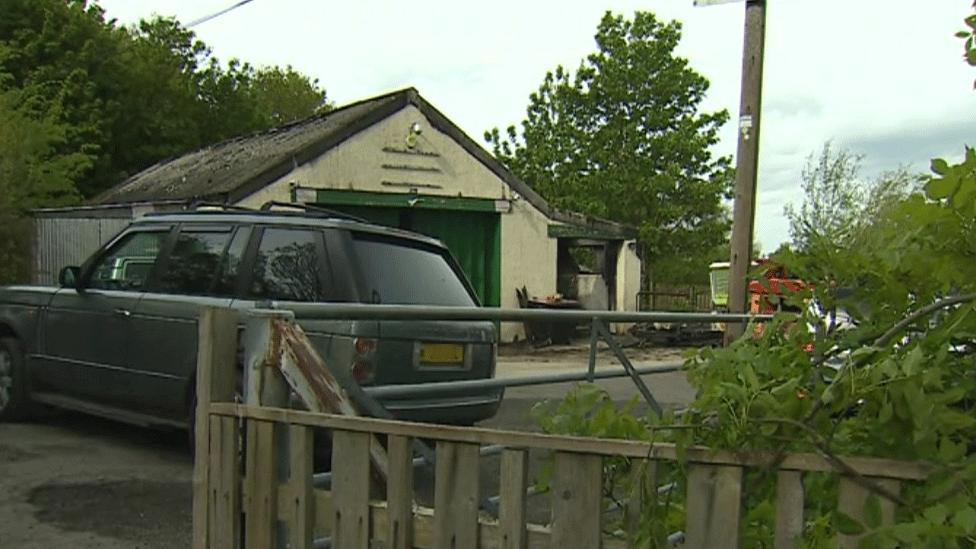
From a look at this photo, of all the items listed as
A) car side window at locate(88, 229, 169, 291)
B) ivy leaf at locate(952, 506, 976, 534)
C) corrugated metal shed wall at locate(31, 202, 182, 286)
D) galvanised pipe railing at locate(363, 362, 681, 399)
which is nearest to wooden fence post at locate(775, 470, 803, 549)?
ivy leaf at locate(952, 506, 976, 534)

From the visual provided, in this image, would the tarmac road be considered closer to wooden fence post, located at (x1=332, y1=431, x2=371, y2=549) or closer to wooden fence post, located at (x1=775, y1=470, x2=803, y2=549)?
wooden fence post, located at (x1=332, y1=431, x2=371, y2=549)

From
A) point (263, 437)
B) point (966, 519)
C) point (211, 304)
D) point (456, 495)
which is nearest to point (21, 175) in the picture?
point (211, 304)

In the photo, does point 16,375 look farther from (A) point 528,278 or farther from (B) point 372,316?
(A) point 528,278

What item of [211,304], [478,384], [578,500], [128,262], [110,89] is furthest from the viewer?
[110,89]

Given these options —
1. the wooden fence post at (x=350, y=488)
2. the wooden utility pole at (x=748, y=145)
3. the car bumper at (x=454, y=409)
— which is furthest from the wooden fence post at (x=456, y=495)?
the wooden utility pole at (x=748, y=145)

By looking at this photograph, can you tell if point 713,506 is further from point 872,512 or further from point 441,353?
point 441,353

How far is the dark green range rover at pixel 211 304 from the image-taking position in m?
5.57

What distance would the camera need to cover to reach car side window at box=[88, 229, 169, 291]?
6.84 m

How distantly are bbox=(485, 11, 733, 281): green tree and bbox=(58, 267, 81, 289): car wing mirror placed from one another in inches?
1009

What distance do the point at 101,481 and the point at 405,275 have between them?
2.32 m

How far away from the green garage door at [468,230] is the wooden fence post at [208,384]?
44.7 feet

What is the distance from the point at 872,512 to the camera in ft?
4.93

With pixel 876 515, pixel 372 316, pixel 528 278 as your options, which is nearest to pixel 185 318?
pixel 372 316

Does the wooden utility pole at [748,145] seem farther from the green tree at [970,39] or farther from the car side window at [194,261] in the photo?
the green tree at [970,39]
